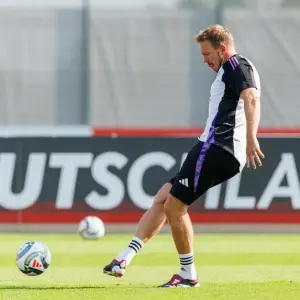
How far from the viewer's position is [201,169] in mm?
8672

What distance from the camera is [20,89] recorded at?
23.7 meters

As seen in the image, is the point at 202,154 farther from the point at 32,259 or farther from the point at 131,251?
the point at 32,259

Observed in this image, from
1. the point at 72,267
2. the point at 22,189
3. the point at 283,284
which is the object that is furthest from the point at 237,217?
the point at 283,284

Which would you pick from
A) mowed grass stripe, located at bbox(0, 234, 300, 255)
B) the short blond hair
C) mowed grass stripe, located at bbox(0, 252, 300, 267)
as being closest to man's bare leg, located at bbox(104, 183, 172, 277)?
the short blond hair

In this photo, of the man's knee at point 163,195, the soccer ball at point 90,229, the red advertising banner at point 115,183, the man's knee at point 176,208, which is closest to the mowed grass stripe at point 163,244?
the soccer ball at point 90,229

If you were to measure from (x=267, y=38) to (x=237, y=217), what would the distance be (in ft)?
29.0

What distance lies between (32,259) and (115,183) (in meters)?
6.67

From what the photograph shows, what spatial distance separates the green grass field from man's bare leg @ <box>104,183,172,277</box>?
0.16 metres

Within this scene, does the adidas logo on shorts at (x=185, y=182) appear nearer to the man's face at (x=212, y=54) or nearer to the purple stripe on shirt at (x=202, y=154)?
the purple stripe on shirt at (x=202, y=154)

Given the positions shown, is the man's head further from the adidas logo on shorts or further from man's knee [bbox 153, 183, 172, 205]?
man's knee [bbox 153, 183, 172, 205]

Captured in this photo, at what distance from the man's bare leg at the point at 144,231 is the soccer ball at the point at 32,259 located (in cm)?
72

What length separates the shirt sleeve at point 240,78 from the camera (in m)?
8.48

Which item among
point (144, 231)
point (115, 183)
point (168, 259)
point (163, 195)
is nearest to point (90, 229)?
point (115, 183)

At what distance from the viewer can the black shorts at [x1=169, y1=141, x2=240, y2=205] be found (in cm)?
866
